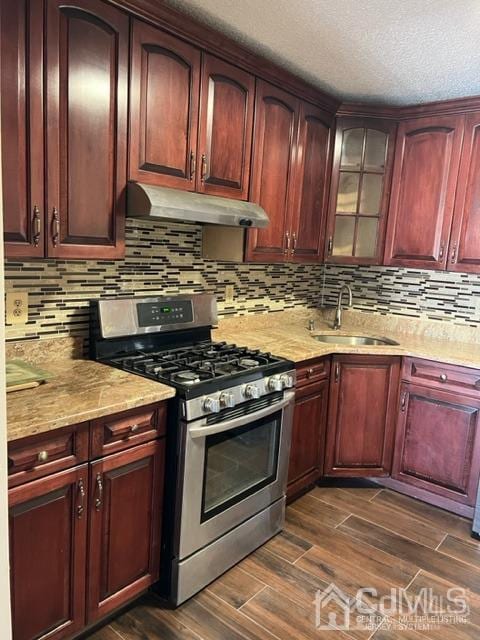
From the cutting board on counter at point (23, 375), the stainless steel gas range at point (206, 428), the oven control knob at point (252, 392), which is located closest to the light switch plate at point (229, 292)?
the stainless steel gas range at point (206, 428)

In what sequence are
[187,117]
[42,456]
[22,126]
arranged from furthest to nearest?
[187,117]
[22,126]
[42,456]

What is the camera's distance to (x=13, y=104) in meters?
1.56

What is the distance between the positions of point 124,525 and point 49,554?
293mm

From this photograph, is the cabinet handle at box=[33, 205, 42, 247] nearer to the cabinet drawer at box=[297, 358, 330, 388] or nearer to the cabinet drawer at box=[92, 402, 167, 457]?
the cabinet drawer at box=[92, 402, 167, 457]

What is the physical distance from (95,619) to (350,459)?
1.71 metres

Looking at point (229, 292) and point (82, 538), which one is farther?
point (229, 292)

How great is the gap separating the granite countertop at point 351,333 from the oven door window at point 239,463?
429 millimetres

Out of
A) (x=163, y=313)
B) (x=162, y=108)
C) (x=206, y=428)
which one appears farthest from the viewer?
(x=163, y=313)

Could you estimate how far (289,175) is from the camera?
2752 millimetres

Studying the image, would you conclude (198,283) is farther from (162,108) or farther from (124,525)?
(124,525)

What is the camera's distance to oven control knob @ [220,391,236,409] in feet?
6.32

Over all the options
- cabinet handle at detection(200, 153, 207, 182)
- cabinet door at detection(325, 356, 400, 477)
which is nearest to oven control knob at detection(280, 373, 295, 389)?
cabinet door at detection(325, 356, 400, 477)

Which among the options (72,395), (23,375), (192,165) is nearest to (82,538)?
(72,395)

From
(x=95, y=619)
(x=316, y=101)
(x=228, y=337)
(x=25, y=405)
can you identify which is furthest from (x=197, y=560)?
(x=316, y=101)
